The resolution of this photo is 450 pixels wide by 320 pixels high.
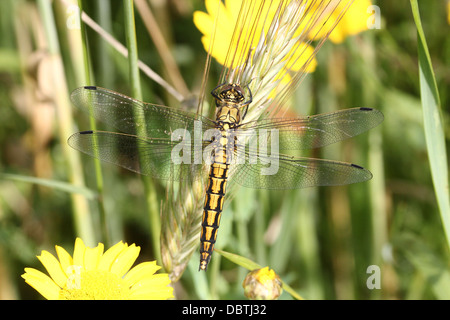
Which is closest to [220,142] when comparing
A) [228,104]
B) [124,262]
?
[228,104]

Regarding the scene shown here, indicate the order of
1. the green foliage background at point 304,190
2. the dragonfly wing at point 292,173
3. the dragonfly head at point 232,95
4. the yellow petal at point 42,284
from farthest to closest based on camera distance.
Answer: the green foliage background at point 304,190, the dragonfly wing at point 292,173, the dragonfly head at point 232,95, the yellow petal at point 42,284

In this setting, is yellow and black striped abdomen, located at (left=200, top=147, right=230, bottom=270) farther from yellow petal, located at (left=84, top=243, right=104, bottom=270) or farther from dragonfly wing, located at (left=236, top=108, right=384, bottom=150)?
yellow petal, located at (left=84, top=243, right=104, bottom=270)

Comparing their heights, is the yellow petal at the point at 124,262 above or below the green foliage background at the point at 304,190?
below

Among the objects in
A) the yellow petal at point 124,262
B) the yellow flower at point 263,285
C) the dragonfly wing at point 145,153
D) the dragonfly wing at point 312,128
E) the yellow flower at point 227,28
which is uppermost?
the yellow flower at point 227,28

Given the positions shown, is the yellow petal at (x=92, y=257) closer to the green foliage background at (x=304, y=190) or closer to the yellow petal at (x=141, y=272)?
the yellow petal at (x=141, y=272)

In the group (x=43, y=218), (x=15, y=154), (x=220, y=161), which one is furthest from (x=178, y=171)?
(x=15, y=154)

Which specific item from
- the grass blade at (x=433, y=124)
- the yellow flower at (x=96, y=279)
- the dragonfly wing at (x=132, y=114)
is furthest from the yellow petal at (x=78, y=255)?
the grass blade at (x=433, y=124)

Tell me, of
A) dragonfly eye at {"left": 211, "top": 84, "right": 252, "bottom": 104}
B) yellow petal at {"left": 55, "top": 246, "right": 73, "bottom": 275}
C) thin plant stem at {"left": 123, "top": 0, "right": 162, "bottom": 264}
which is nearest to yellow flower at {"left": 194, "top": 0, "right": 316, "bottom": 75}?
dragonfly eye at {"left": 211, "top": 84, "right": 252, "bottom": 104}
